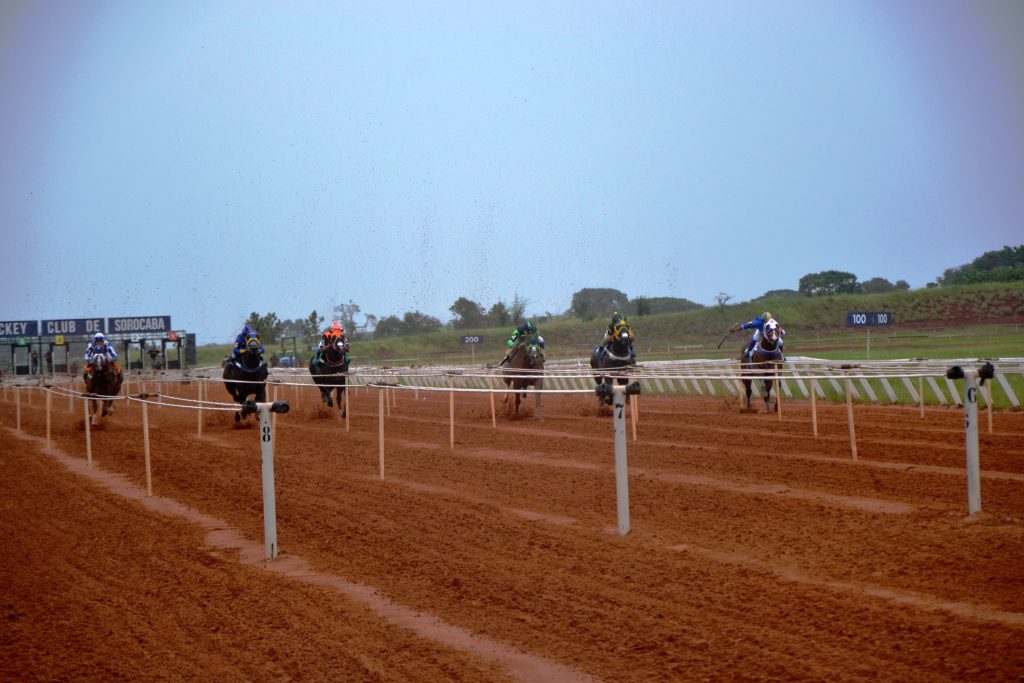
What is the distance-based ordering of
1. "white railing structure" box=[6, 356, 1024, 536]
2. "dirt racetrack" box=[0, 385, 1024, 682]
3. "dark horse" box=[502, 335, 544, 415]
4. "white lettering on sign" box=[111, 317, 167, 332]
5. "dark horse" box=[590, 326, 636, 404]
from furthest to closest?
"white lettering on sign" box=[111, 317, 167, 332]
"dark horse" box=[502, 335, 544, 415]
"dark horse" box=[590, 326, 636, 404]
"white railing structure" box=[6, 356, 1024, 536]
"dirt racetrack" box=[0, 385, 1024, 682]

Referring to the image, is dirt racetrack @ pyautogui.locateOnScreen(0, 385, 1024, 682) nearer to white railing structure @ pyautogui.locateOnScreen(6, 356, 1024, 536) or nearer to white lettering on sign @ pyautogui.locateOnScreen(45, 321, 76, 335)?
white railing structure @ pyautogui.locateOnScreen(6, 356, 1024, 536)

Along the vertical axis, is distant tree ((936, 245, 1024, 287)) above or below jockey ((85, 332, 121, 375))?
above

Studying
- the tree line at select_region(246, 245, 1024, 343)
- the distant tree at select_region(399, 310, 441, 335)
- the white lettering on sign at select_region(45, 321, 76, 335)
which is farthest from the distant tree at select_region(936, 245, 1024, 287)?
the white lettering on sign at select_region(45, 321, 76, 335)

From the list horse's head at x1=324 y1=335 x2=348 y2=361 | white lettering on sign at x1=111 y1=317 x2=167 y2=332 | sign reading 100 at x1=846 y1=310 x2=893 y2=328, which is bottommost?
horse's head at x1=324 y1=335 x2=348 y2=361

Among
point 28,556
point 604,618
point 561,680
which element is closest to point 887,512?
point 604,618

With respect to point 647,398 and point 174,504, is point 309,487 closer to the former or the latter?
point 174,504

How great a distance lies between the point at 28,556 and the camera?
902 cm

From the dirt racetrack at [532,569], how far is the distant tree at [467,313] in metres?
59.7

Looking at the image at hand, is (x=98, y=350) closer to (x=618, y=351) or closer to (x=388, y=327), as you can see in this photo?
(x=618, y=351)

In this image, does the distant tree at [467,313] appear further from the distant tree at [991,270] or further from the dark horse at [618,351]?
the dark horse at [618,351]

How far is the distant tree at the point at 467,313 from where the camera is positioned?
7475cm

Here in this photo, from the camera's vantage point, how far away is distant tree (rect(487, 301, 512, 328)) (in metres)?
66.9

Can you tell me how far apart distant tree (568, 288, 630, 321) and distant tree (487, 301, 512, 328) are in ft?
18.6

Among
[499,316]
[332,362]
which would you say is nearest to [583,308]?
[499,316]
